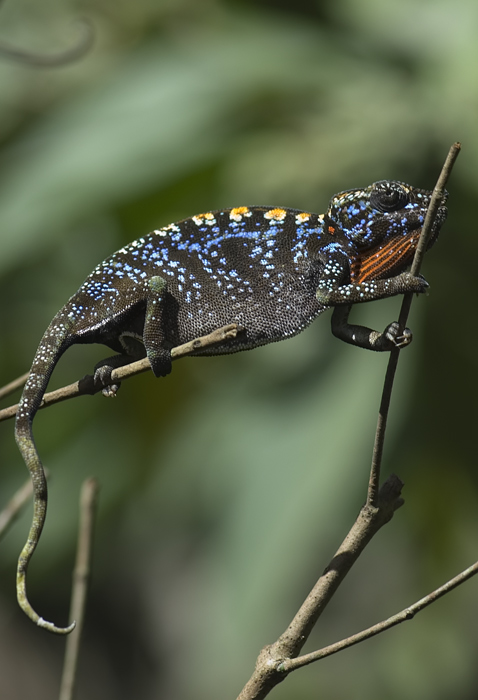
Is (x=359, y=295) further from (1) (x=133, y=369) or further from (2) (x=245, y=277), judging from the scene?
(1) (x=133, y=369)

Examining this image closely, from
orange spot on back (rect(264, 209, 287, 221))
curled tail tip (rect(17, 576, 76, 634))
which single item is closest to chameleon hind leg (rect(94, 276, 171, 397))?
orange spot on back (rect(264, 209, 287, 221))

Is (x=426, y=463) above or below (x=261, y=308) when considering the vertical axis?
below

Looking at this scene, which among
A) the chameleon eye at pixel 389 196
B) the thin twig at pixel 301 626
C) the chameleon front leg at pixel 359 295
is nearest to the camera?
the thin twig at pixel 301 626

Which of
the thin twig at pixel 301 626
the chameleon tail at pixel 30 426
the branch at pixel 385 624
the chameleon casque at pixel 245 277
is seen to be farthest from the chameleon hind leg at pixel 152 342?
the branch at pixel 385 624

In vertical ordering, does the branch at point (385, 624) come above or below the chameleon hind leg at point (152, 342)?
below

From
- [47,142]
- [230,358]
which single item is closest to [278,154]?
[230,358]

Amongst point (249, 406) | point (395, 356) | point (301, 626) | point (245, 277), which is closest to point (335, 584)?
point (301, 626)

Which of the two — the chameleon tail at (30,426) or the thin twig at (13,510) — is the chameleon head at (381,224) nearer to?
the chameleon tail at (30,426)

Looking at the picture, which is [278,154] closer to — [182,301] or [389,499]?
[182,301]
